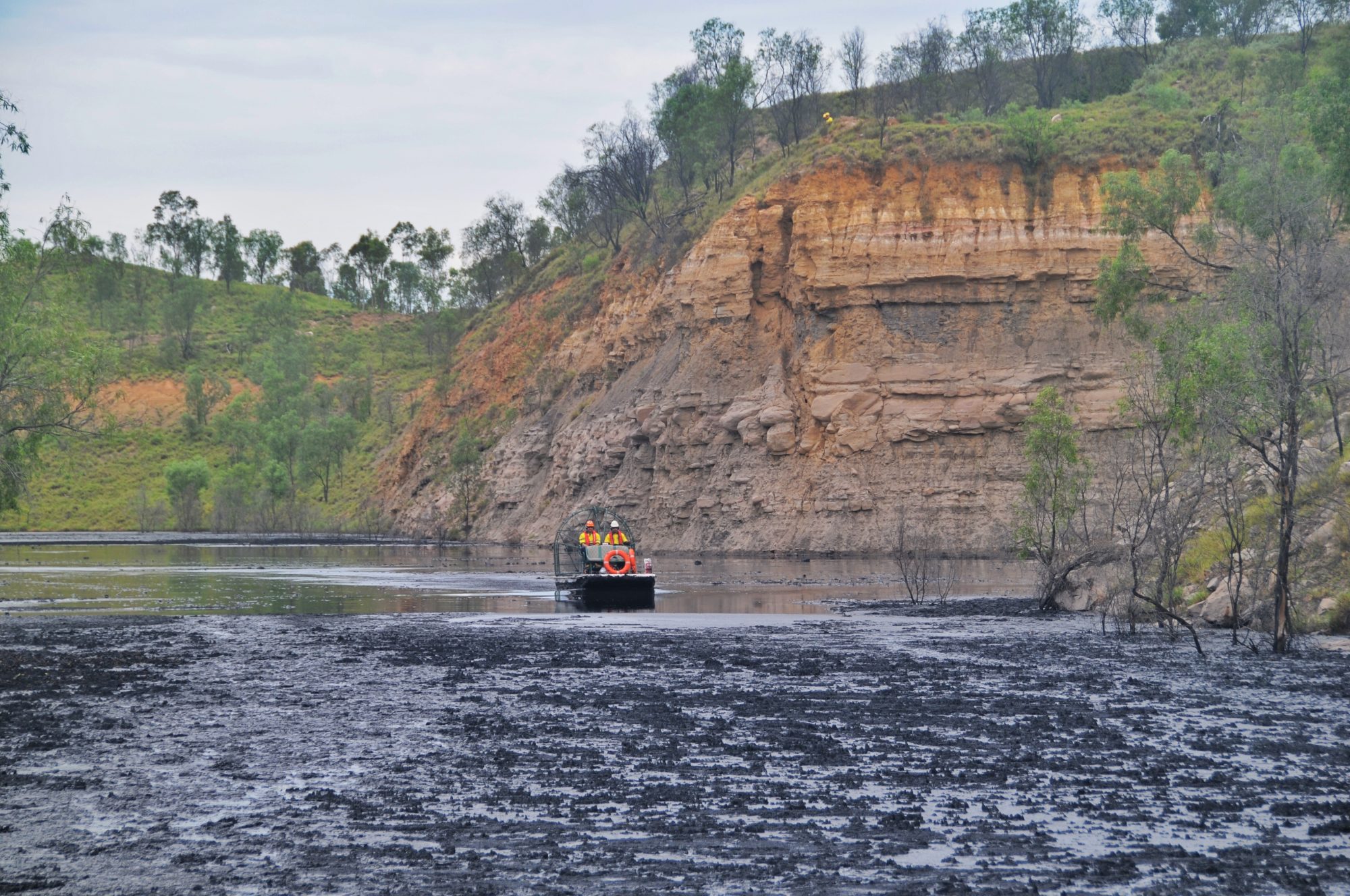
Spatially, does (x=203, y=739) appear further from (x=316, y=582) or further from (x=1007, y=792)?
(x=316, y=582)

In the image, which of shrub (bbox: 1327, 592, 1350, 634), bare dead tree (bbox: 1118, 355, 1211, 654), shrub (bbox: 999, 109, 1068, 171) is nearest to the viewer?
shrub (bbox: 1327, 592, 1350, 634)

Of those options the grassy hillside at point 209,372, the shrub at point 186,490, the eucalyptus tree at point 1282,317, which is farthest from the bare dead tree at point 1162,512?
the shrub at point 186,490

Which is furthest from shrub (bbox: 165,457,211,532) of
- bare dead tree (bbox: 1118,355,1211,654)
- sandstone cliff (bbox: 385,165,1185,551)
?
bare dead tree (bbox: 1118,355,1211,654)

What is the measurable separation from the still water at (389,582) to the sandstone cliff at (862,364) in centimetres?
385

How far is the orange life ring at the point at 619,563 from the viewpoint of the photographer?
3869cm

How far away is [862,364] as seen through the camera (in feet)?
235

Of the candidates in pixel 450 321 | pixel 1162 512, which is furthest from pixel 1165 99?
pixel 450 321

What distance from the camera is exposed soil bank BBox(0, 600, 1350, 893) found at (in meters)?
10.0

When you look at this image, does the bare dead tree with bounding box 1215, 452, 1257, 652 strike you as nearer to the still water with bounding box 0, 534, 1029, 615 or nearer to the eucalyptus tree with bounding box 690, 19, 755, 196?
the still water with bounding box 0, 534, 1029, 615

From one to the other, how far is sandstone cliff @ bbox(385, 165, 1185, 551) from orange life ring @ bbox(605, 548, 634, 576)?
31020mm

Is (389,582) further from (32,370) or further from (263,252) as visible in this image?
(263,252)

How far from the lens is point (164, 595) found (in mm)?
40156

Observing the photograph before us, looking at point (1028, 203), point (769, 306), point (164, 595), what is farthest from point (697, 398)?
point (164, 595)

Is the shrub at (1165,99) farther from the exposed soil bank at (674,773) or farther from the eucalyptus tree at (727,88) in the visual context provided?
the exposed soil bank at (674,773)
